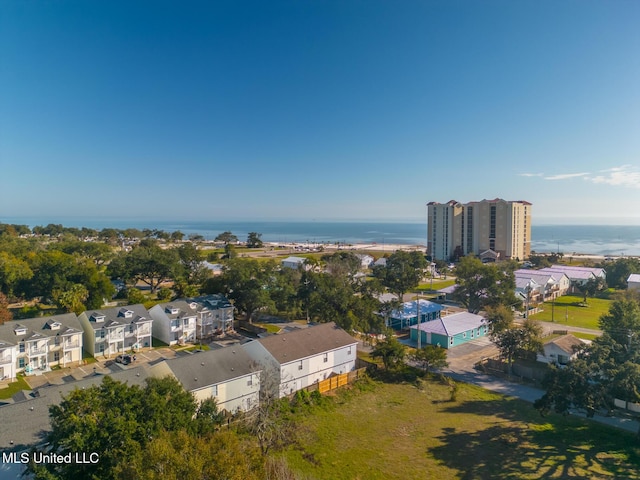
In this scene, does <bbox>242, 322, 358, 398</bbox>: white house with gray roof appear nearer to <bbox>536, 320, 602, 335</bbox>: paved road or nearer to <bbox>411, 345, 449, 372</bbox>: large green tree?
<bbox>411, 345, 449, 372</bbox>: large green tree

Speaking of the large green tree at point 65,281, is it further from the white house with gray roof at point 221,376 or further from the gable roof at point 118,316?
the white house with gray roof at point 221,376

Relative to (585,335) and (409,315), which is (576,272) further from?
(409,315)

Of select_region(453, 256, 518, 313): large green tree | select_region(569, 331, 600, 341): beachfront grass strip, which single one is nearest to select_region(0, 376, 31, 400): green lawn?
select_region(453, 256, 518, 313): large green tree

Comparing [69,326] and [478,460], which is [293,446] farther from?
[69,326]

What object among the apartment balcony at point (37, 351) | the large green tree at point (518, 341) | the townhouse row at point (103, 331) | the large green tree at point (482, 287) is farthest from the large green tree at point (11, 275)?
the large green tree at point (482, 287)

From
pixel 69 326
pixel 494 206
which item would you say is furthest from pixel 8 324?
pixel 494 206

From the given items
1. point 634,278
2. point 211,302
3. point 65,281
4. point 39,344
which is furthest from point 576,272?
point 65,281
